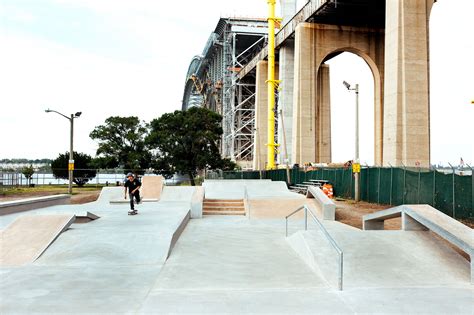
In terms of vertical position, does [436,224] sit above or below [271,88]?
below

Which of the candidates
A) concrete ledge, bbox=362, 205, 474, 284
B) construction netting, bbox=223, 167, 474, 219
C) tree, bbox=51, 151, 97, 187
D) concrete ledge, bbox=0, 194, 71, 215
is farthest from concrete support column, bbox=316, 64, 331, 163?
concrete ledge, bbox=362, 205, 474, 284

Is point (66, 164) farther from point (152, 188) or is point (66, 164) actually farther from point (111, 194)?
point (152, 188)

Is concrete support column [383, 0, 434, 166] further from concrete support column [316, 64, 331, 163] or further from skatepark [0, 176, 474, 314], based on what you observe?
concrete support column [316, 64, 331, 163]

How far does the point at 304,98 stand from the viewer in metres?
43.8

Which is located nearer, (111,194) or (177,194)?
(177,194)

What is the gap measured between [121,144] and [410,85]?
133 ft

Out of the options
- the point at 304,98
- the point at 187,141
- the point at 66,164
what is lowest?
the point at 66,164

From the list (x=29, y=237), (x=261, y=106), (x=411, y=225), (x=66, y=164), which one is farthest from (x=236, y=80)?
(x=29, y=237)

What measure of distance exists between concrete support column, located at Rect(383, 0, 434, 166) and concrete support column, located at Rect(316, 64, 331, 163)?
67.2ft

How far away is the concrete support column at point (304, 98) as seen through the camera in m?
43.7

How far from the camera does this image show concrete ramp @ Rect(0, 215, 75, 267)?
8.91 metres

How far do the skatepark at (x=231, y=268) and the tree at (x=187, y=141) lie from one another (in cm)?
3882

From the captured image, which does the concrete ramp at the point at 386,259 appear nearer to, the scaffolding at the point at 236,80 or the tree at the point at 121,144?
the tree at the point at 121,144

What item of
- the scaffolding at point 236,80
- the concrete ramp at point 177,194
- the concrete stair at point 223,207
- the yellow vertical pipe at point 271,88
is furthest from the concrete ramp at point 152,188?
the scaffolding at point 236,80
